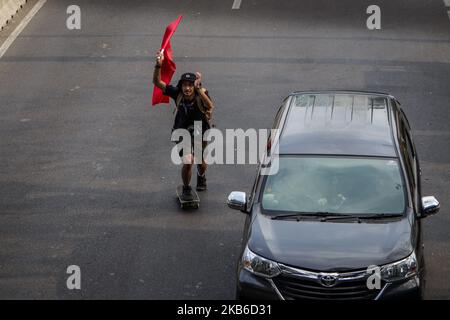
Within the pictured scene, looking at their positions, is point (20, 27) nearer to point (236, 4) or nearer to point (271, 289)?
point (236, 4)

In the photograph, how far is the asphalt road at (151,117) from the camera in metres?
12.5

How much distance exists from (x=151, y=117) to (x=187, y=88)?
4.05 m

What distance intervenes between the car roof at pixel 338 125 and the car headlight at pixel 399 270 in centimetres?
170

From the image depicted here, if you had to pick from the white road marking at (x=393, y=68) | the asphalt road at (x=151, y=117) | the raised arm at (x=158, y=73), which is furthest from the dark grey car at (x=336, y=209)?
the white road marking at (x=393, y=68)

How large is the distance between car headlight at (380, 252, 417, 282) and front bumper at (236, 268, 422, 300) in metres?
0.05

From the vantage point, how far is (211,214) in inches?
550

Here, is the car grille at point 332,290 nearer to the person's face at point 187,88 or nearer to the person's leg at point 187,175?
the person's leg at point 187,175

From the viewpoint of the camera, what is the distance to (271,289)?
33.5 ft

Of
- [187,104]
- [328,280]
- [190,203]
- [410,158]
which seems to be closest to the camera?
[328,280]

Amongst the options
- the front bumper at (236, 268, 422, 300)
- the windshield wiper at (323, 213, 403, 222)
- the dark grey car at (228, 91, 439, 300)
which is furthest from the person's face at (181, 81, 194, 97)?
the front bumper at (236, 268, 422, 300)

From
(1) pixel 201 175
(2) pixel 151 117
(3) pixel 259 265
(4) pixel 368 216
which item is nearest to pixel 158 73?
(1) pixel 201 175

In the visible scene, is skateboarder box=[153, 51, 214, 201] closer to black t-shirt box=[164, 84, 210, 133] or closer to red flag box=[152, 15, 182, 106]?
black t-shirt box=[164, 84, 210, 133]
